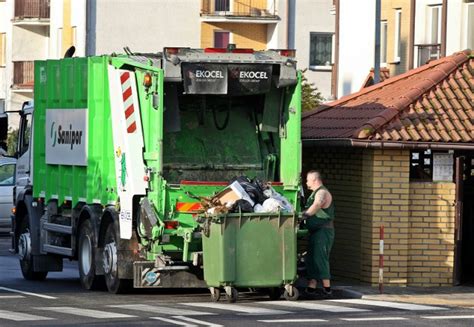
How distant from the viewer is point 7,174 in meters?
35.7

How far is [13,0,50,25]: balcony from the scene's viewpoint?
61094 millimetres

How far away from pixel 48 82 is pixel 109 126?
109 inches

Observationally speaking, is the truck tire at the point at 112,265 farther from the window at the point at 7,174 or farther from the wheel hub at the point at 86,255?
the window at the point at 7,174

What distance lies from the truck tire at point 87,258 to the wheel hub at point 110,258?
1.14 ft

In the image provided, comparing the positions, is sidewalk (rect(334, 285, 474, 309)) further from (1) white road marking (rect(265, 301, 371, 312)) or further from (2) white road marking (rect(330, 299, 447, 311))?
(1) white road marking (rect(265, 301, 371, 312))

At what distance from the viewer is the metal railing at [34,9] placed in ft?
201

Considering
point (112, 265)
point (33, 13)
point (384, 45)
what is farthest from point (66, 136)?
point (33, 13)

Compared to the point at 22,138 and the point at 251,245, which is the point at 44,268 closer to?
the point at 22,138

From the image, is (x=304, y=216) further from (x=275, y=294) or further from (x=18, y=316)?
(x=18, y=316)

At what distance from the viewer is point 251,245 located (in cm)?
1902

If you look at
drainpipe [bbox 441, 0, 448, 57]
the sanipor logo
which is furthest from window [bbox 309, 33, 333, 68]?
the sanipor logo

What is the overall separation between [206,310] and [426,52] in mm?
20618

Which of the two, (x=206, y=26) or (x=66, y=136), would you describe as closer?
(x=66, y=136)

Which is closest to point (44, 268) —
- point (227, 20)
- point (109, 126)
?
point (109, 126)
